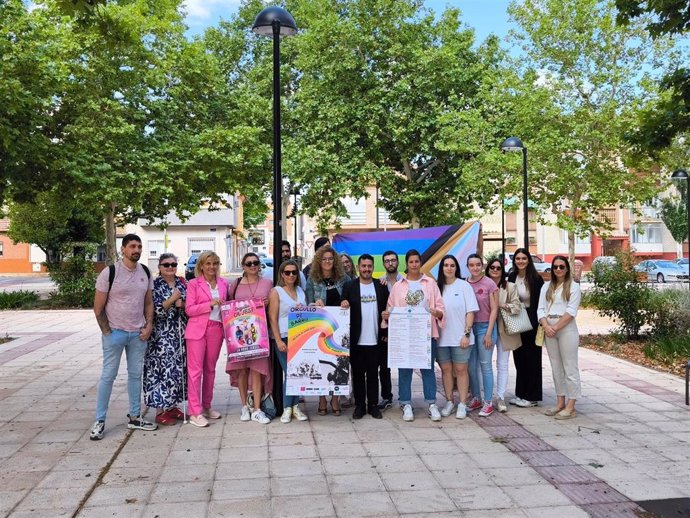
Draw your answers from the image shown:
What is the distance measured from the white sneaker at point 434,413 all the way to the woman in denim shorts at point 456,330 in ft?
0.51

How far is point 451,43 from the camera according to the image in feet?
84.7

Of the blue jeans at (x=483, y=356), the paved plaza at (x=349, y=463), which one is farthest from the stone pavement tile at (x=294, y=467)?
the blue jeans at (x=483, y=356)

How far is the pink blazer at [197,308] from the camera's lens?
249 inches

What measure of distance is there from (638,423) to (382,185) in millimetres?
20698

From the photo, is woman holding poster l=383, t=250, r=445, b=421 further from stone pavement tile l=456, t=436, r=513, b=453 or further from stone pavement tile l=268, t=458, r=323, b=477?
stone pavement tile l=268, t=458, r=323, b=477

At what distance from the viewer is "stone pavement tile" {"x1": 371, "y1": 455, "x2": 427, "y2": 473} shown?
16.6ft

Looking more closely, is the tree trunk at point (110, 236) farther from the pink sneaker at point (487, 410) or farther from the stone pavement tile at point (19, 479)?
the pink sneaker at point (487, 410)

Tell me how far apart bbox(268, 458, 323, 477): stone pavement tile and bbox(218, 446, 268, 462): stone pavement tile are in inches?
6.3

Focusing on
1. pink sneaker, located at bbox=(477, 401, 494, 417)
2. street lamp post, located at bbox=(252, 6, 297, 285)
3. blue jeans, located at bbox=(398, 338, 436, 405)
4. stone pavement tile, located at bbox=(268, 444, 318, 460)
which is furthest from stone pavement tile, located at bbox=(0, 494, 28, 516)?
pink sneaker, located at bbox=(477, 401, 494, 417)

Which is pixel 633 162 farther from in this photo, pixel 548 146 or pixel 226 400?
pixel 548 146

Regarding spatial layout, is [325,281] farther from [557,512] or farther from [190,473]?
[557,512]

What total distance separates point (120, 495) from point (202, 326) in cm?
212

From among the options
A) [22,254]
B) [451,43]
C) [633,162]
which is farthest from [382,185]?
[22,254]

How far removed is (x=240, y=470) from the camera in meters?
5.05
